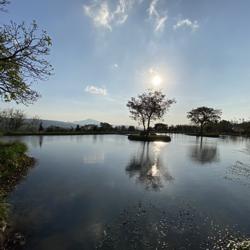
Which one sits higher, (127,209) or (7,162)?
(7,162)

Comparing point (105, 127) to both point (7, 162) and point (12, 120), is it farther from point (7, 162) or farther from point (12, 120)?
point (7, 162)

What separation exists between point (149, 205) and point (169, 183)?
11.0 feet

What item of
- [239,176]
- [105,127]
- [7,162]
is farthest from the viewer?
[105,127]

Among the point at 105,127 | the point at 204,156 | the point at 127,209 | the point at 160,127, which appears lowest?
the point at 127,209

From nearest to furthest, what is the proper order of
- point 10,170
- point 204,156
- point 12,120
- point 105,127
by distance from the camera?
point 10,170 → point 204,156 → point 12,120 → point 105,127

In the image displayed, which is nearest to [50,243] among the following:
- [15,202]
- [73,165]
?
[15,202]

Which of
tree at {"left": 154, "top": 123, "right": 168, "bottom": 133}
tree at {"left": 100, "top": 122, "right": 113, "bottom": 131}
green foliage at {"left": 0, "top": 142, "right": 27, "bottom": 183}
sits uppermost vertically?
tree at {"left": 154, "top": 123, "right": 168, "bottom": 133}

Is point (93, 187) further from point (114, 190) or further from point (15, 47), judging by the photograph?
point (15, 47)

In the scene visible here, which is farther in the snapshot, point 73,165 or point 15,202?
point 73,165

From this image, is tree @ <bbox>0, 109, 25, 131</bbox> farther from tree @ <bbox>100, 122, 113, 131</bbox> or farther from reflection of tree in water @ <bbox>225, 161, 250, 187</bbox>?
reflection of tree in water @ <bbox>225, 161, 250, 187</bbox>

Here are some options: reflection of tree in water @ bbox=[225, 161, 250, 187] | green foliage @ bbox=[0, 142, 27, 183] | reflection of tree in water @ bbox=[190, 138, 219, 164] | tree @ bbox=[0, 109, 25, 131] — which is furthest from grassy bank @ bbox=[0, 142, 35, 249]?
tree @ bbox=[0, 109, 25, 131]

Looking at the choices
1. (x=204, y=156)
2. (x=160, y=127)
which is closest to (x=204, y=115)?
(x=160, y=127)

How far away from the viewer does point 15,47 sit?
8.70 metres

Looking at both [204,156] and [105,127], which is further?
[105,127]
